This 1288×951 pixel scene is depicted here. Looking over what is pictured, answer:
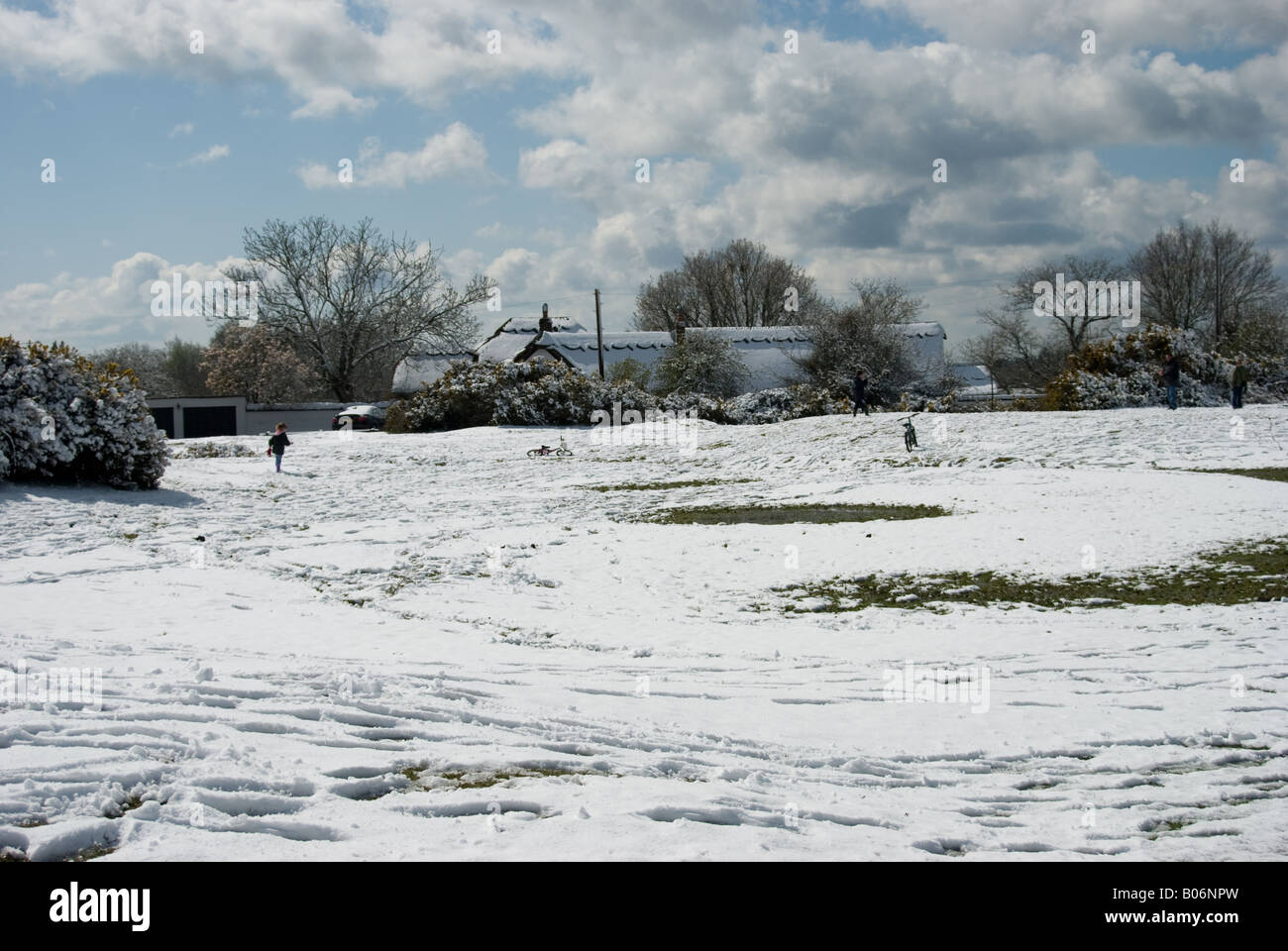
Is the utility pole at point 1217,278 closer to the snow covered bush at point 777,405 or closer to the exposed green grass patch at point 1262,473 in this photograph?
the snow covered bush at point 777,405

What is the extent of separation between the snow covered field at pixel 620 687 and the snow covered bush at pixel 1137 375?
16239 mm

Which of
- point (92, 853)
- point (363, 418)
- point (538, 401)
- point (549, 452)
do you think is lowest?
point (92, 853)

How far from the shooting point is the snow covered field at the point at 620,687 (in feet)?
13.5

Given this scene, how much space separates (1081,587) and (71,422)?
18602 mm

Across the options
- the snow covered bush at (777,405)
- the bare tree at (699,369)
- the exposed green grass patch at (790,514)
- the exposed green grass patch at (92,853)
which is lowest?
the exposed green grass patch at (92,853)

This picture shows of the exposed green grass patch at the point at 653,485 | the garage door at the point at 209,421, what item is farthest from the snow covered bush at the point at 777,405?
the garage door at the point at 209,421

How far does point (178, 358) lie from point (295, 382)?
39825 millimetres

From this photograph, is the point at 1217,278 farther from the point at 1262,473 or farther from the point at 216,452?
the point at 216,452

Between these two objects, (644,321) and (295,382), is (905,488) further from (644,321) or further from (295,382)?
(644,321)

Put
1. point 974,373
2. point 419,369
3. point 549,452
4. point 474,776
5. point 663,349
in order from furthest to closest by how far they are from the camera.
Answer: point 974,373, point 419,369, point 663,349, point 549,452, point 474,776

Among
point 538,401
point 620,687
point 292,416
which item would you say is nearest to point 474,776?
point 620,687

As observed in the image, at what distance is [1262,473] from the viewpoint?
63.3 feet

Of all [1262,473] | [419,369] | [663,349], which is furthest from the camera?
[419,369]

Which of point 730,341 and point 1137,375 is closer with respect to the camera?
point 1137,375
